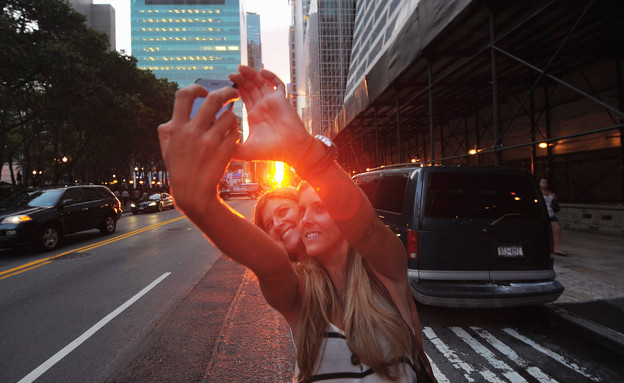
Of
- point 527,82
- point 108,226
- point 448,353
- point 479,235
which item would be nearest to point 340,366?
point 448,353

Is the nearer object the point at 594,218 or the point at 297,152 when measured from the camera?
the point at 297,152

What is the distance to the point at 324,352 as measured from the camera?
1259 mm

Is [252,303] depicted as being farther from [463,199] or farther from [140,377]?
[463,199]

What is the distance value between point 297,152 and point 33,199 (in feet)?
44.2

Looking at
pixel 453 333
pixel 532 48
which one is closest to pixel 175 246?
pixel 453 333

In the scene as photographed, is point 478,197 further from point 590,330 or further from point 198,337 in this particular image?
point 198,337

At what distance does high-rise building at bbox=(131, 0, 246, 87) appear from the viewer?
123750 mm

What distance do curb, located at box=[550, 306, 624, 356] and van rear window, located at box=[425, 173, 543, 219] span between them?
1372mm

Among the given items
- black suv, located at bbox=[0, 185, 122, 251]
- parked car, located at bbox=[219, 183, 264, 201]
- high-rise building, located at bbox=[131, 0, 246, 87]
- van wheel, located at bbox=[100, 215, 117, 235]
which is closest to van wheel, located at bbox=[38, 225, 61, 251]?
black suv, located at bbox=[0, 185, 122, 251]

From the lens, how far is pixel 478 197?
4254mm

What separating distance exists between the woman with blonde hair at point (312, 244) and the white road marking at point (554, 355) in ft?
9.66

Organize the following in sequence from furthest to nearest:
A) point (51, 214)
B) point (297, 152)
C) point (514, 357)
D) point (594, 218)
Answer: point (594, 218)
point (51, 214)
point (514, 357)
point (297, 152)

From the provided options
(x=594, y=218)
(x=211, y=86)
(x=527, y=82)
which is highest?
(x=527, y=82)

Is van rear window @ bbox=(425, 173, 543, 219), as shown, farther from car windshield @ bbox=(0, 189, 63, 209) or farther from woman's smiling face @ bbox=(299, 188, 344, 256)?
car windshield @ bbox=(0, 189, 63, 209)
